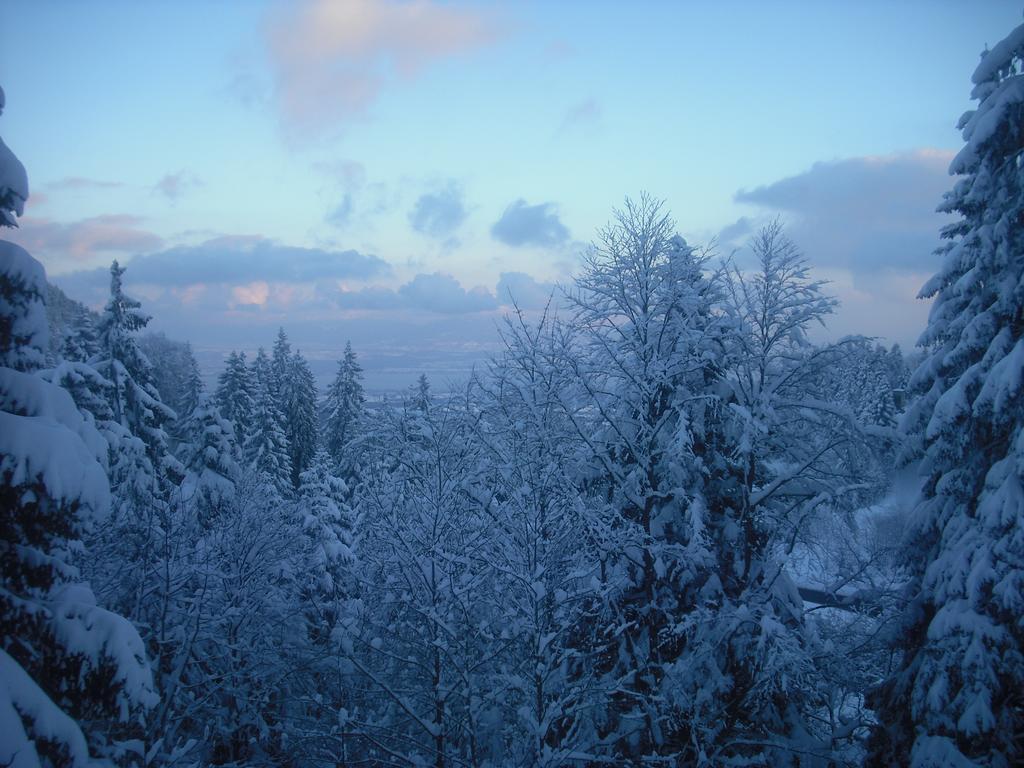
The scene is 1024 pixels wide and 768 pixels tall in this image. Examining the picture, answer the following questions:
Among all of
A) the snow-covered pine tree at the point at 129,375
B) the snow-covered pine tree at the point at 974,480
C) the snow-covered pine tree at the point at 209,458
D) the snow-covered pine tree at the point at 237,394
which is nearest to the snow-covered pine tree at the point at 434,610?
the snow-covered pine tree at the point at 974,480

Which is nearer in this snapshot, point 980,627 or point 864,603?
point 980,627

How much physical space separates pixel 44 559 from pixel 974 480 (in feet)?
40.8

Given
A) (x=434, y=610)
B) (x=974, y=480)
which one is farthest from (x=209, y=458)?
(x=974, y=480)

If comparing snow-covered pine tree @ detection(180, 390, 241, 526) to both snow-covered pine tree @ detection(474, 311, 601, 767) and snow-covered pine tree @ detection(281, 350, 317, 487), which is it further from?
snow-covered pine tree @ detection(281, 350, 317, 487)

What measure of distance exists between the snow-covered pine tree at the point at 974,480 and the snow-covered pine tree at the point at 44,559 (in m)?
10.4

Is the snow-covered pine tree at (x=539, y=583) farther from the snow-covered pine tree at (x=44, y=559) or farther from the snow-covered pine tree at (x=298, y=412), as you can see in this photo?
the snow-covered pine tree at (x=298, y=412)

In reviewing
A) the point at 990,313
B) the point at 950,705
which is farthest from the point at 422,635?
the point at 990,313

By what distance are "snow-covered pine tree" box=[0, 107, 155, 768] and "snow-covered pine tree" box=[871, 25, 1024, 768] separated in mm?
10353

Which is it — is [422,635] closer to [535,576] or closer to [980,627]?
[535,576]

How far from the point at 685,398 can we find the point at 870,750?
267 inches

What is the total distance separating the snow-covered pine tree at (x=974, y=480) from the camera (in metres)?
7.89

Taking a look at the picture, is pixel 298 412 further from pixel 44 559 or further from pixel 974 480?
pixel 974 480

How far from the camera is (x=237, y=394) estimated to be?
35.8 metres

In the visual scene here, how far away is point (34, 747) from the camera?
4.20m
